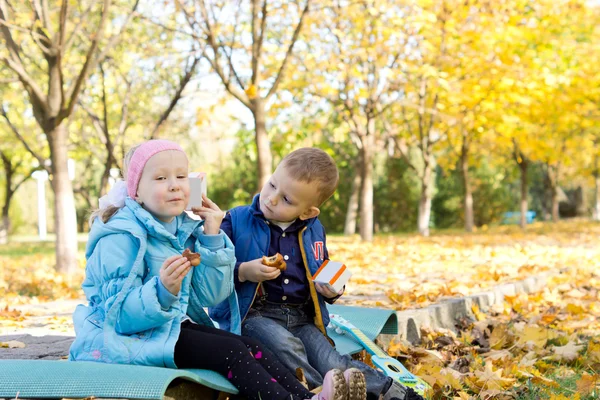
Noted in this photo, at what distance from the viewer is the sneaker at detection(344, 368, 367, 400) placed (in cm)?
247

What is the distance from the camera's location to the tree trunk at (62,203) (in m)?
7.76

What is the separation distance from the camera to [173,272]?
99.9 inches

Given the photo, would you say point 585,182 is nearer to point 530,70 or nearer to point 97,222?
point 530,70

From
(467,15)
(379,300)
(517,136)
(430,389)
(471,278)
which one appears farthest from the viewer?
(517,136)

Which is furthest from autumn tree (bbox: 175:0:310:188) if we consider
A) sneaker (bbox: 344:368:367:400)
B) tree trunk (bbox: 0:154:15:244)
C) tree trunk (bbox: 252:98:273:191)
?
tree trunk (bbox: 0:154:15:244)

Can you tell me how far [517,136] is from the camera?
17031mm

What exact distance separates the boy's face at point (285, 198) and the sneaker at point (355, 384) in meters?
0.95

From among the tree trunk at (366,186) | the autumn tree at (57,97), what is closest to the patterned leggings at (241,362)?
the autumn tree at (57,97)

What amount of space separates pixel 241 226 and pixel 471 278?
3855 millimetres

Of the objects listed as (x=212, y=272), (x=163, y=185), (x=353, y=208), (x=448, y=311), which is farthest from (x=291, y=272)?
(x=353, y=208)

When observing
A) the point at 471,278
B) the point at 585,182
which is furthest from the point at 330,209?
the point at 585,182

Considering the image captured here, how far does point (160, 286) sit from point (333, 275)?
0.87m

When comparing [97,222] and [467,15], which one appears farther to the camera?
[467,15]

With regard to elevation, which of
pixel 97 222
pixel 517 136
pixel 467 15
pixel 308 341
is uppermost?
pixel 467 15
